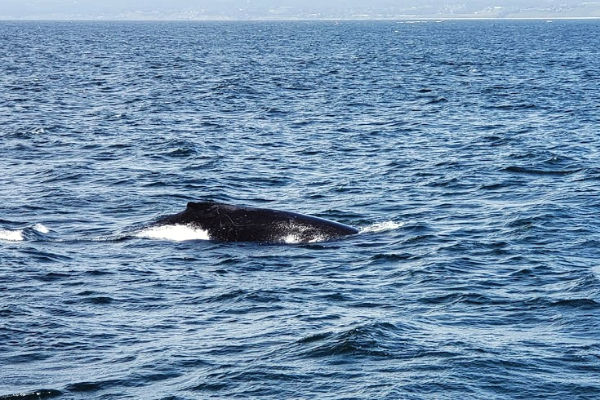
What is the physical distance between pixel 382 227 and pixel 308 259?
417 centimetres

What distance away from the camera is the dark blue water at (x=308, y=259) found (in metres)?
16.5

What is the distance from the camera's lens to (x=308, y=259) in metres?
23.3

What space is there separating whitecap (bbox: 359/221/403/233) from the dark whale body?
1219 millimetres

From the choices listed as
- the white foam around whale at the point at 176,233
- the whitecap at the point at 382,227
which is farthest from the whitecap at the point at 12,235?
the whitecap at the point at 382,227

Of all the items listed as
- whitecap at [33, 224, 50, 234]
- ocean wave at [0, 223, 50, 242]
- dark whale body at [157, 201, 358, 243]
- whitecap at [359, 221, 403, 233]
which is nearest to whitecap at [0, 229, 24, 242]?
ocean wave at [0, 223, 50, 242]

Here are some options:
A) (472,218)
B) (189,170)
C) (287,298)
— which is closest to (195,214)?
(287,298)

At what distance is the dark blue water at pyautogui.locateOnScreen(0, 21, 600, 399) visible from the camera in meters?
16.5

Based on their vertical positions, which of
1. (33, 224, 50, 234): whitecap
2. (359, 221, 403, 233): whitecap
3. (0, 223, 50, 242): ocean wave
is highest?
(0, 223, 50, 242): ocean wave

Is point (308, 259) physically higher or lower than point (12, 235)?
lower

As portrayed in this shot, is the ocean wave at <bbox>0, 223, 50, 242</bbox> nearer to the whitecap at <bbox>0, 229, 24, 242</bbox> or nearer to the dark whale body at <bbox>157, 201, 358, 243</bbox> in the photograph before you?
the whitecap at <bbox>0, 229, 24, 242</bbox>

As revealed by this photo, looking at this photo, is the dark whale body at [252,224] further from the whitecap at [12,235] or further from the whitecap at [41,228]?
the whitecap at [12,235]

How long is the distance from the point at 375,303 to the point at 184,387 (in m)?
5.45

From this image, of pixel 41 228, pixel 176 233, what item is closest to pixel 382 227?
pixel 176 233

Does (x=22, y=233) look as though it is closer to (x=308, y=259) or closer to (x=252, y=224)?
(x=252, y=224)
